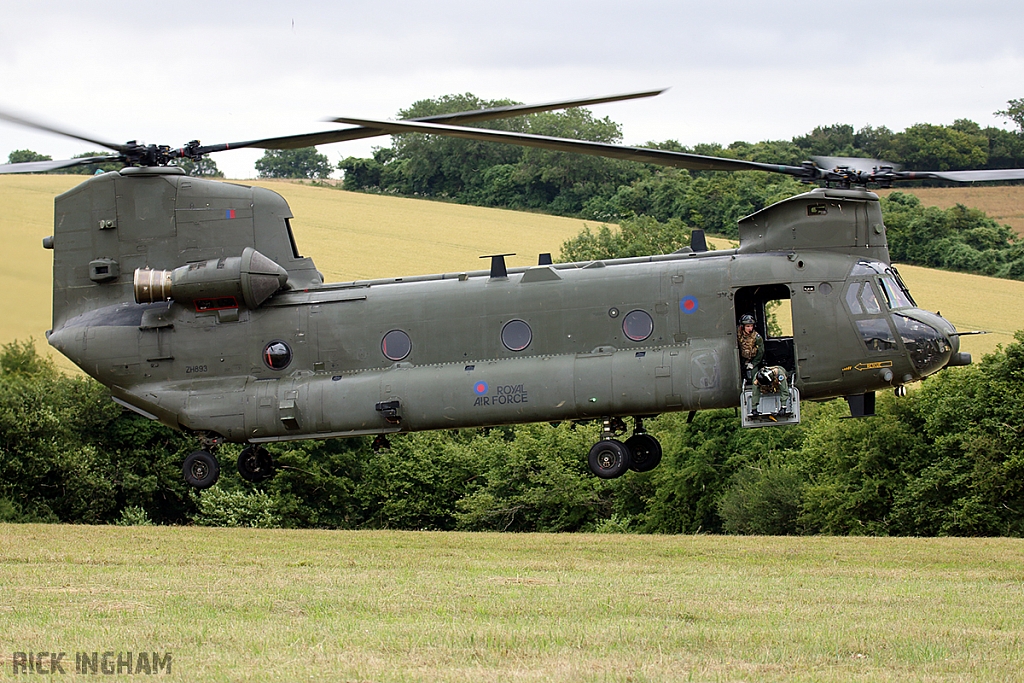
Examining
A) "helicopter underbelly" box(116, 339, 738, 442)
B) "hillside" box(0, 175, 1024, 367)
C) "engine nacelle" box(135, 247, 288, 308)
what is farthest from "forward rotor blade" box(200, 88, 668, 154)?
"hillside" box(0, 175, 1024, 367)

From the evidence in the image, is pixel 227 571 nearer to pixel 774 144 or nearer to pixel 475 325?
pixel 475 325

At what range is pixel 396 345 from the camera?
20109 mm

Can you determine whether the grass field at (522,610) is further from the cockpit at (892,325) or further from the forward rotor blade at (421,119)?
the forward rotor blade at (421,119)

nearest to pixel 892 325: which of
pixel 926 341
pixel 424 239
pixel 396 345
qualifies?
pixel 926 341

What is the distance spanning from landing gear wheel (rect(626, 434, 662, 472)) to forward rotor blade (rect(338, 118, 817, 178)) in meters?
4.76

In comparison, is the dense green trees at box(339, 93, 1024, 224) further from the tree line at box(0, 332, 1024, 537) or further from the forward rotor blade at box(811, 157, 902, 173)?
the forward rotor blade at box(811, 157, 902, 173)

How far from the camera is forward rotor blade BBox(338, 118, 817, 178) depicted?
1628cm

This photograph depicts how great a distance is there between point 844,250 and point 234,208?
1028cm

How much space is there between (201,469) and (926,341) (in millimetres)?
12128

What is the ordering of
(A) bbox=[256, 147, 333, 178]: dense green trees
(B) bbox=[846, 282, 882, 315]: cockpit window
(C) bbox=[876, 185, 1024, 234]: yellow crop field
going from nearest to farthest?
(B) bbox=[846, 282, 882, 315]: cockpit window, (C) bbox=[876, 185, 1024, 234]: yellow crop field, (A) bbox=[256, 147, 333, 178]: dense green trees

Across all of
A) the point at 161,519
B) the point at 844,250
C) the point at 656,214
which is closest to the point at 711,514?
the point at 161,519

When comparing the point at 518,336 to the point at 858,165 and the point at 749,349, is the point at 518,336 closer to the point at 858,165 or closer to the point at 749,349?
the point at 749,349

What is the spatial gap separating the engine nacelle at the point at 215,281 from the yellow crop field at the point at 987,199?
55203 mm

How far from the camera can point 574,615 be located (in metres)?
17.4
